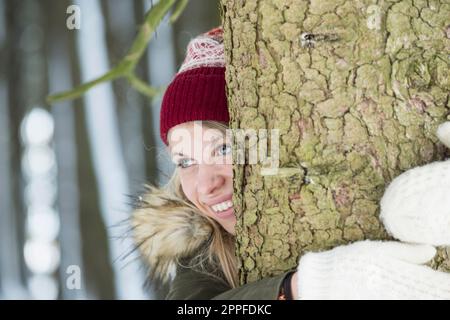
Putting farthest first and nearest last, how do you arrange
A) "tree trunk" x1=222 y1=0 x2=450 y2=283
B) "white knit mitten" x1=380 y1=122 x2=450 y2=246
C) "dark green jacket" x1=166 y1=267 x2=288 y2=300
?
"dark green jacket" x1=166 y1=267 x2=288 y2=300, "tree trunk" x1=222 y1=0 x2=450 y2=283, "white knit mitten" x1=380 y1=122 x2=450 y2=246

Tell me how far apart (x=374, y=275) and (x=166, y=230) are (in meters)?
0.77

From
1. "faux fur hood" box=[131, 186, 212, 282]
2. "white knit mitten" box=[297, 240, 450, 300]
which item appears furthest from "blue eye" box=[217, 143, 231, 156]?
"white knit mitten" box=[297, 240, 450, 300]

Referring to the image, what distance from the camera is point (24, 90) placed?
103 inches

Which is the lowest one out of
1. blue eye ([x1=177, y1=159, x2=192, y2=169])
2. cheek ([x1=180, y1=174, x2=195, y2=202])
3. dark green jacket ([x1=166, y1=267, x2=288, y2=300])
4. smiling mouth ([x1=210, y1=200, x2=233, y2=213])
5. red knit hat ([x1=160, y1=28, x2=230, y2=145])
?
dark green jacket ([x1=166, y1=267, x2=288, y2=300])

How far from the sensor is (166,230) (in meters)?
1.43

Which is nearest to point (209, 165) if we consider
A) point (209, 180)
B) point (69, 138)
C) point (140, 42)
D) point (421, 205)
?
point (209, 180)

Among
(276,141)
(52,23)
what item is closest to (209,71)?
(276,141)

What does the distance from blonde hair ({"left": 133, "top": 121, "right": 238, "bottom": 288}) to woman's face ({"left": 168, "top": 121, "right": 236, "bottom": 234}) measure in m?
0.02

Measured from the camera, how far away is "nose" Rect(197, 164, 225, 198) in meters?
1.35

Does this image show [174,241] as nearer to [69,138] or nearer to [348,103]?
[348,103]

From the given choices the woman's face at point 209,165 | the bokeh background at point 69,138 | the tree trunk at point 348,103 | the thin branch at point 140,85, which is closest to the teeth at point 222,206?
the woman's face at point 209,165

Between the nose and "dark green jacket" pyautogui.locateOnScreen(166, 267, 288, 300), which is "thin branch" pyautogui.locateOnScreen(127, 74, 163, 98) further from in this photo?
"dark green jacket" pyautogui.locateOnScreen(166, 267, 288, 300)
